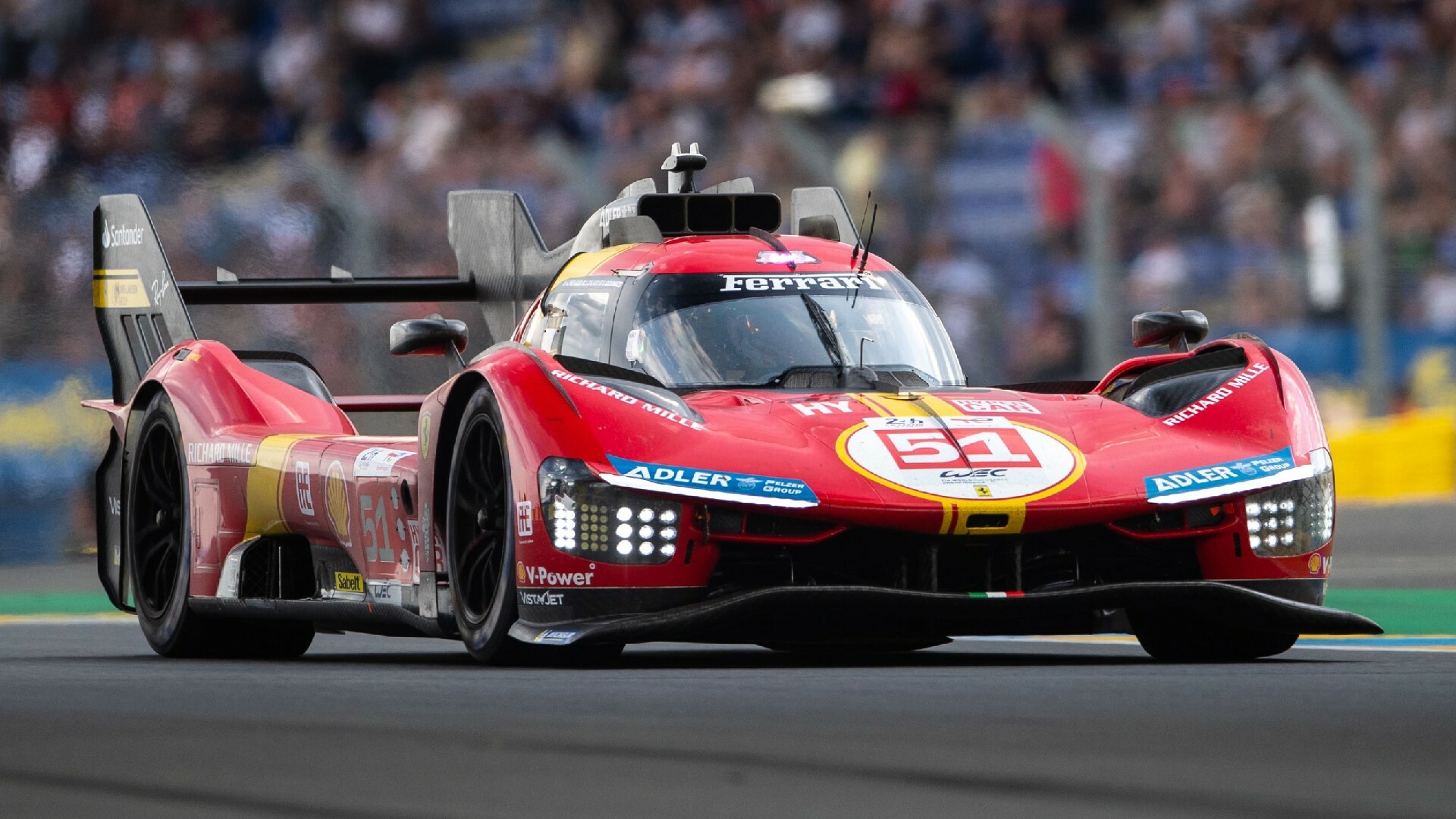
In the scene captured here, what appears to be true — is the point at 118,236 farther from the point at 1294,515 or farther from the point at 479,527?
the point at 1294,515

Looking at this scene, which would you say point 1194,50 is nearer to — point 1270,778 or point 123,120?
point 123,120

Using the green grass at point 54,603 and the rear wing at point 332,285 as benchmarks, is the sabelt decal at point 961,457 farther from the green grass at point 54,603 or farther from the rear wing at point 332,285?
the green grass at point 54,603

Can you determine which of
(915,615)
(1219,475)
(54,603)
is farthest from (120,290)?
(1219,475)

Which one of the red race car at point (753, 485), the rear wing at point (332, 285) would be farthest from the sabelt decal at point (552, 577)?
the rear wing at point (332, 285)

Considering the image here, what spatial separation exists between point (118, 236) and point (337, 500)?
8.79ft

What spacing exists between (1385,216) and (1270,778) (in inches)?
442

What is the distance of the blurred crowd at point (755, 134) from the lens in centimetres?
1423

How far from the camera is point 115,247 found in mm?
10445

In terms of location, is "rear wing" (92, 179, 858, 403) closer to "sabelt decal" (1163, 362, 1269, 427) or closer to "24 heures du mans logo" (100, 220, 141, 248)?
"24 heures du mans logo" (100, 220, 141, 248)

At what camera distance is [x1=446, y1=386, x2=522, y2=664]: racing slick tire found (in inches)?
280

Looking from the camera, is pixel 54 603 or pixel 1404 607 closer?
pixel 1404 607

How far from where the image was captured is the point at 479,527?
7.29m

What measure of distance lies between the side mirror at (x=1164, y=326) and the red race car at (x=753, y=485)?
0.04ft

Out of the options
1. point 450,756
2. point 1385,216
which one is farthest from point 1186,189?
point 450,756
